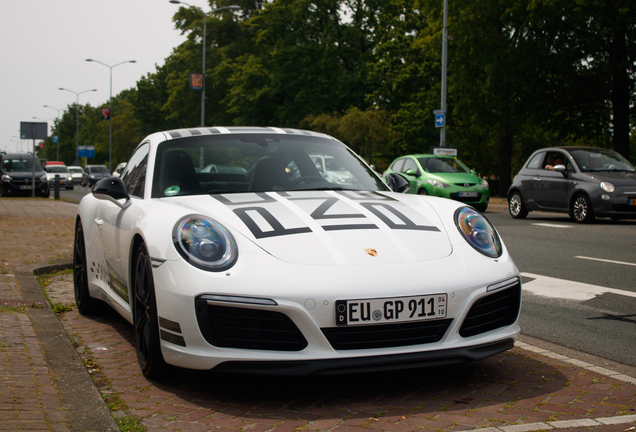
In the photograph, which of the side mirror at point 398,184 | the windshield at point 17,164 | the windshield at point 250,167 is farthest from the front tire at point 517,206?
the windshield at point 17,164

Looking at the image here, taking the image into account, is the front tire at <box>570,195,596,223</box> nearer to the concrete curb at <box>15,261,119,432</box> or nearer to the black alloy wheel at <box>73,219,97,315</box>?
the black alloy wheel at <box>73,219,97,315</box>

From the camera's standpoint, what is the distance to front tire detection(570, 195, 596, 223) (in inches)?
607

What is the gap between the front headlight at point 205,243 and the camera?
11.5ft

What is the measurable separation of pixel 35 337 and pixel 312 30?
4957 centimetres

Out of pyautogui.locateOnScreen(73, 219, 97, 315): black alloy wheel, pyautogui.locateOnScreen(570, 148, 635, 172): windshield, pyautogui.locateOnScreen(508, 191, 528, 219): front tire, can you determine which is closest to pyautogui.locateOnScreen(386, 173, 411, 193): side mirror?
pyautogui.locateOnScreen(73, 219, 97, 315): black alloy wheel

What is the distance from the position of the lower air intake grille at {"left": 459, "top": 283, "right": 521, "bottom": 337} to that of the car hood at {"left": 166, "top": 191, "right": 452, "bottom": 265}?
322 mm

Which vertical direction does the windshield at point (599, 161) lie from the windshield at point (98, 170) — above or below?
above

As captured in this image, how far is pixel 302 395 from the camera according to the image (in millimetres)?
3686

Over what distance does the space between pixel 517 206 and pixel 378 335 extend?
49.0 feet

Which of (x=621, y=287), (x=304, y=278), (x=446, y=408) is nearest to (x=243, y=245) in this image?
(x=304, y=278)

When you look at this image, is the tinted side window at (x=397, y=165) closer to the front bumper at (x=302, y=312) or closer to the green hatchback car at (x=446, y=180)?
the green hatchback car at (x=446, y=180)

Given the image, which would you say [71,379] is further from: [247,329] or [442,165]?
[442,165]

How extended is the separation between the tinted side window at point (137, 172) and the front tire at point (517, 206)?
1330cm

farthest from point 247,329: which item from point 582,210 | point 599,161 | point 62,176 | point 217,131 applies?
point 62,176
